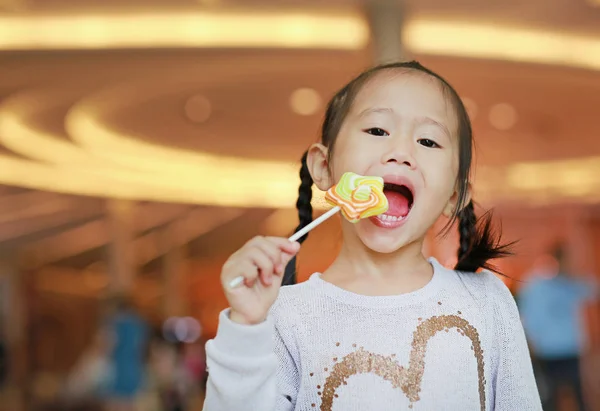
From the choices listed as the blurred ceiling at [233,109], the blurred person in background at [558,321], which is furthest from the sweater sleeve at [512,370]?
the blurred ceiling at [233,109]

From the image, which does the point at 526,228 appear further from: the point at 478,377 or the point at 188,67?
the point at 478,377

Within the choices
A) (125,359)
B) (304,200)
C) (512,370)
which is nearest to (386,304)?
(512,370)

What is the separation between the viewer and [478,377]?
4.31 ft

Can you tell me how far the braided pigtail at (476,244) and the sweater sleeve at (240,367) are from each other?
46 cm

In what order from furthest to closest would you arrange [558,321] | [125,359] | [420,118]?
[125,359] < [558,321] < [420,118]

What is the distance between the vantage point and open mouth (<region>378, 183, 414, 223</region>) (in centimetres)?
137

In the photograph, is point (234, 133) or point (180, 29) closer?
point (180, 29)

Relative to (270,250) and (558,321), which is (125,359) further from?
(270,250)

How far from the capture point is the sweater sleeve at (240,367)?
1188 millimetres

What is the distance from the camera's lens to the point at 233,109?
8.79 metres

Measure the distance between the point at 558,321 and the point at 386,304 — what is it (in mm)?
4506

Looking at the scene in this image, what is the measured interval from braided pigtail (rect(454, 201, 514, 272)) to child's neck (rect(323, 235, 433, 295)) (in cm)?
11

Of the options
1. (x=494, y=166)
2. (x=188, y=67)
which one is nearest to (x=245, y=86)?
(x=188, y=67)

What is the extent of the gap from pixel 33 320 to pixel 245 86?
13547mm
